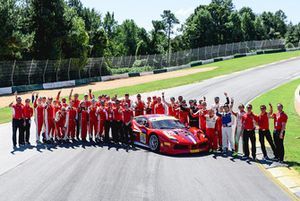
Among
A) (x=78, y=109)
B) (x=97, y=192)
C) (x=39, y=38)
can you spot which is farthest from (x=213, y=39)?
(x=97, y=192)

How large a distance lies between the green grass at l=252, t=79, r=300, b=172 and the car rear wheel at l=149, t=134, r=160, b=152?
463cm

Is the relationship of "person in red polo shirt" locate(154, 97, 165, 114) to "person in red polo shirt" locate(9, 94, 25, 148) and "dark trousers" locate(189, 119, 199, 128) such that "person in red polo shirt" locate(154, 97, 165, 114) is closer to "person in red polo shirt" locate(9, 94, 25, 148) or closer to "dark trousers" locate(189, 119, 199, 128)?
"dark trousers" locate(189, 119, 199, 128)

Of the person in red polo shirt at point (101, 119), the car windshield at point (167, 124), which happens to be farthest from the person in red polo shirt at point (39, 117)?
the car windshield at point (167, 124)

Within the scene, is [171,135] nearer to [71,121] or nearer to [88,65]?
[71,121]

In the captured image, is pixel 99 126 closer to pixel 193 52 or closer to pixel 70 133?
pixel 70 133

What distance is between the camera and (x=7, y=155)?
44.6ft

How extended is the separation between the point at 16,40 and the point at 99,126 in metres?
30.9

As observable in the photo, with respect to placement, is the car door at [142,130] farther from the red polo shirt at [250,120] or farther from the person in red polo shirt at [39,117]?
the person in red polo shirt at [39,117]

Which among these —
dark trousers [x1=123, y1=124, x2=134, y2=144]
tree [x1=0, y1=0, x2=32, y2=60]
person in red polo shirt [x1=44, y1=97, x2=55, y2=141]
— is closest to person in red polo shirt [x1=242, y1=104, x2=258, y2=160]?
dark trousers [x1=123, y1=124, x2=134, y2=144]

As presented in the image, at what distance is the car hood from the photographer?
13.6m

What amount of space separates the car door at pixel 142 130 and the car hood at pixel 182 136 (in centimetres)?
104

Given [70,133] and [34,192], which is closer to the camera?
[34,192]

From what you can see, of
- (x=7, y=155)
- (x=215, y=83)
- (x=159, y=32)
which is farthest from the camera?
(x=159, y=32)

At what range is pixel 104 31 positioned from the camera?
213 ft
